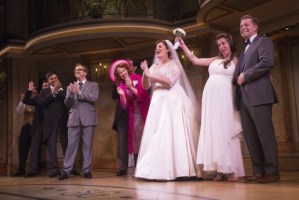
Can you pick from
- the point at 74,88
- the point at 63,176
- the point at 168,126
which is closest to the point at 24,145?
the point at 63,176

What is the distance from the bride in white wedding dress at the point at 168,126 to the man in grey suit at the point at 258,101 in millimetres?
677

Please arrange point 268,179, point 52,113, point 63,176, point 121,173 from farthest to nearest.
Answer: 1. point 52,113
2. point 121,173
3. point 63,176
4. point 268,179

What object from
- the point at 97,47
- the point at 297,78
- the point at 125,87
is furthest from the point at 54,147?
the point at 297,78

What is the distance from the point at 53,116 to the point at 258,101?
3120 mm

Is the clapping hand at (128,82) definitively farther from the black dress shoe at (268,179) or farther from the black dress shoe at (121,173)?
the black dress shoe at (268,179)

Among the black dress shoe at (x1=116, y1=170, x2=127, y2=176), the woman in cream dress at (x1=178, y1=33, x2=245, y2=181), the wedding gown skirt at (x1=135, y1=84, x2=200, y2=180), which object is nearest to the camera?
the woman in cream dress at (x1=178, y1=33, x2=245, y2=181)

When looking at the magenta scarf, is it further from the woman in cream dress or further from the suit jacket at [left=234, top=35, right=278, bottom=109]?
the suit jacket at [left=234, top=35, right=278, bottom=109]

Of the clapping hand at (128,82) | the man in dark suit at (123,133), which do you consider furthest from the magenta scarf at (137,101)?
the man in dark suit at (123,133)

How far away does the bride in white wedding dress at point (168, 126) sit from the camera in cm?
428

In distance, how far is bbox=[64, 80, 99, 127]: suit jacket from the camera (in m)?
5.22

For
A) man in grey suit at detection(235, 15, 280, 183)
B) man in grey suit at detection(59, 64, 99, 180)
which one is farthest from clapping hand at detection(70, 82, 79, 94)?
man in grey suit at detection(235, 15, 280, 183)

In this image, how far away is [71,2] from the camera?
858 cm

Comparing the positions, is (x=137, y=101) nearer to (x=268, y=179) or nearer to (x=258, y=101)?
(x=258, y=101)

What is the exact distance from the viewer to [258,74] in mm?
3807
